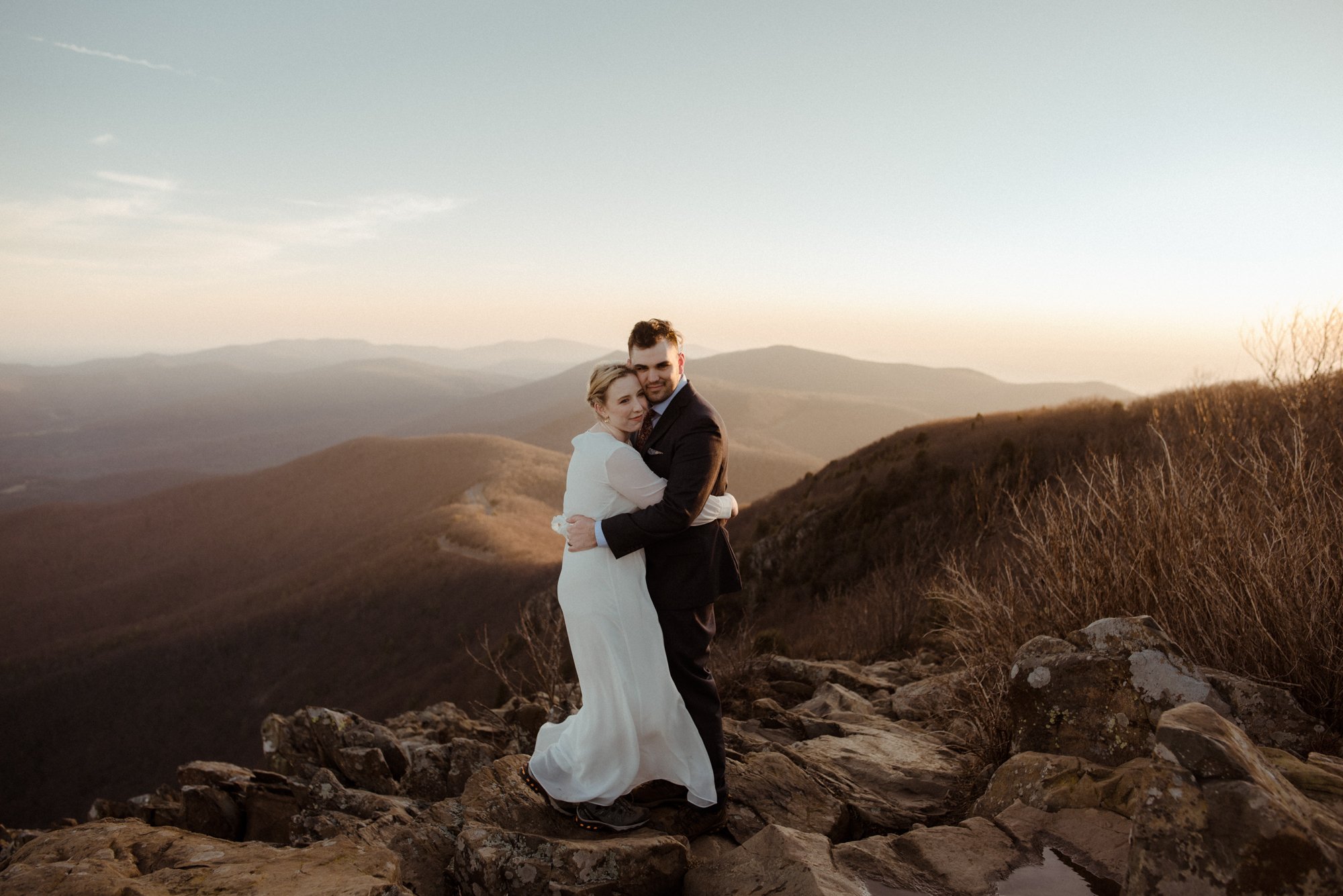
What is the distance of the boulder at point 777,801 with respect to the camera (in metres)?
3.69

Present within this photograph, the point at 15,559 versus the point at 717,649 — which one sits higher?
the point at 717,649

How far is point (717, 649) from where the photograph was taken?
8.16 meters

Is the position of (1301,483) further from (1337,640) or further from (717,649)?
(717,649)

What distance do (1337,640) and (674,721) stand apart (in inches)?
141

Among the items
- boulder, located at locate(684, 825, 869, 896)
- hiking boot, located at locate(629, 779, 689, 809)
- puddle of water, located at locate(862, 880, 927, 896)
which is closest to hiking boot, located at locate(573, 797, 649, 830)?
hiking boot, located at locate(629, 779, 689, 809)

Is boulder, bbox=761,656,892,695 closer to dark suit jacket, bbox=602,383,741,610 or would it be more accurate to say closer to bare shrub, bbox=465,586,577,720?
bare shrub, bbox=465,586,577,720

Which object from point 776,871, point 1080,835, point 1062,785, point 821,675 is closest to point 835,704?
point 821,675

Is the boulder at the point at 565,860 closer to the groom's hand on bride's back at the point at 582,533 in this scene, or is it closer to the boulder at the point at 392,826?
the boulder at the point at 392,826

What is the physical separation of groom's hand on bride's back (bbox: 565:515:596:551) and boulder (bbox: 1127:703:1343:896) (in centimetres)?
240

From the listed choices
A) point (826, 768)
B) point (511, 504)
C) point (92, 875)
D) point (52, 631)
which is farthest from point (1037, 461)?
point (52, 631)

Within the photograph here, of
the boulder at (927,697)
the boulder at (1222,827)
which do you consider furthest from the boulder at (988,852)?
the boulder at (927,697)

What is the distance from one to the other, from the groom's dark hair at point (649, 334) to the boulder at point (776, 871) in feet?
7.70

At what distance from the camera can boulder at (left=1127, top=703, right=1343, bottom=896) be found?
1.98 meters

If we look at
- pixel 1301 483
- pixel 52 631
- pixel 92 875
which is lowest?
pixel 52 631
